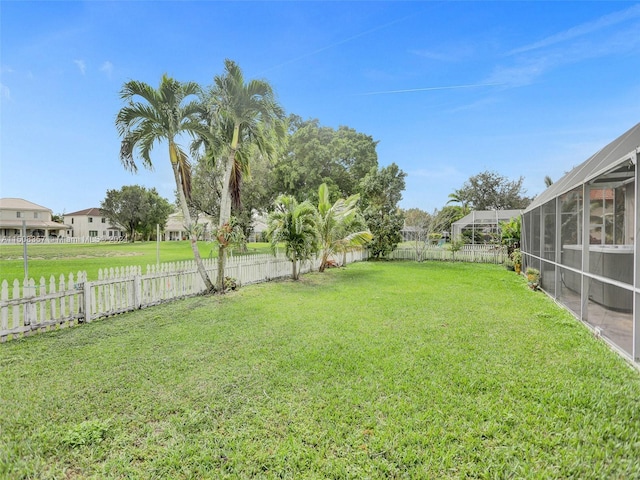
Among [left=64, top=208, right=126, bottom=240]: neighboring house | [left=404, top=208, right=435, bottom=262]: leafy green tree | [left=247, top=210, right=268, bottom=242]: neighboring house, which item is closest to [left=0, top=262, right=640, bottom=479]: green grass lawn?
[left=247, top=210, right=268, bottom=242]: neighboring house

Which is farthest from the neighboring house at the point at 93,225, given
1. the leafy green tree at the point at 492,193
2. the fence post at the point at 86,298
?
the leafy green tree at the point at 492,193

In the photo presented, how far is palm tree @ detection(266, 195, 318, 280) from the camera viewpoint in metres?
10.3

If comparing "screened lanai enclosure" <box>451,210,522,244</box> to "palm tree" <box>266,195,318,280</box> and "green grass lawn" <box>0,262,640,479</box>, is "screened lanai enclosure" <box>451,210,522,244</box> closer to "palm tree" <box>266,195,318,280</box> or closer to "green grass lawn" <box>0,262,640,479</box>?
"palm tree" <box>266,195,318,280</box>

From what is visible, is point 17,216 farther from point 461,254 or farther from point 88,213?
point 461,254

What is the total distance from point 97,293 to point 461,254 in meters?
18.7

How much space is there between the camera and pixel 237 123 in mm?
8602

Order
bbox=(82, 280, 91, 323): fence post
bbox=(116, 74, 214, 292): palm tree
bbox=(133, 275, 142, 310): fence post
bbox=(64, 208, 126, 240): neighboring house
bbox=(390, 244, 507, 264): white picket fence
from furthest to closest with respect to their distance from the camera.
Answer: bbox=(64, 208, 126, 240): neighboring house, bbox=(390, 244, 507, 264): white picket fence, bbox=(116, 74, 214, 292): palm tree, bbox=(133, 275, 142, 310): fence post, bbox=(82, 280, 91, 323): fence post

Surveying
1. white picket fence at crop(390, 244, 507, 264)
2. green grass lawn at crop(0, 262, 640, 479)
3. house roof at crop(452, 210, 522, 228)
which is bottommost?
green grass lawn at crop(0, 262, 640, 479)

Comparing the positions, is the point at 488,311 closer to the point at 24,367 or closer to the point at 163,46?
the point at 24,367

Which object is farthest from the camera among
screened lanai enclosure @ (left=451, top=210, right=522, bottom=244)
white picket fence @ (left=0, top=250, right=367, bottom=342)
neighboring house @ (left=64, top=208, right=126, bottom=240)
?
neighboring house @ (left=64, top=208, right=126, bottom=240)

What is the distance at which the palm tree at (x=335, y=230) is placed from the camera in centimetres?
1316

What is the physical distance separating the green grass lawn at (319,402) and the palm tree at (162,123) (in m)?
4.19

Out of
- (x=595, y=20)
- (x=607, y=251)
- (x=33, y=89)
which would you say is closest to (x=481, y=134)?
(x=595, y=20)

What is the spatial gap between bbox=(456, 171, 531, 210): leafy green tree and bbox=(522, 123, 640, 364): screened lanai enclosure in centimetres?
3284
